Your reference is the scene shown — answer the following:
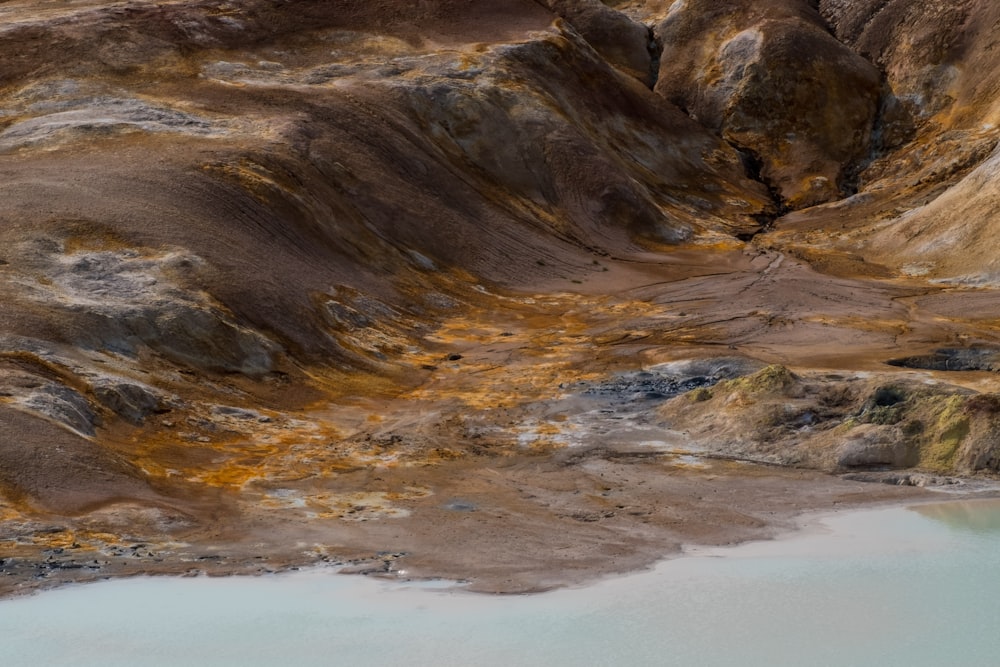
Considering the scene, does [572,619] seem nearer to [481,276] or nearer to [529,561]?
[529,561]

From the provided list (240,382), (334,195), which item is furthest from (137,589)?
(334,195)

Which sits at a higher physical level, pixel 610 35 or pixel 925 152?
pixel 610 35

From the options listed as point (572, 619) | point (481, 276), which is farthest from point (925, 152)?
point (572, 619)

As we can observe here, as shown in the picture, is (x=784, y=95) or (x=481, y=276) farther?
(x=784, y=95)

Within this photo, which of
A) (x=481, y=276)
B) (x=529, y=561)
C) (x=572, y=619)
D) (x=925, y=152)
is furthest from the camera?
(x=925, y=152)

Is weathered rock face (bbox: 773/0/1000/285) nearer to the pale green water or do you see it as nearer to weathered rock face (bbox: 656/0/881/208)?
weathered rock face (bbox: 656/0/881/208)

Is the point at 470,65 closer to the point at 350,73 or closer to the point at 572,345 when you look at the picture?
the point at 350,73

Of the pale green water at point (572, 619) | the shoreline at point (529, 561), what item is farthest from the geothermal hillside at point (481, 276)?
the pale green water at point (572, 619)
